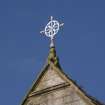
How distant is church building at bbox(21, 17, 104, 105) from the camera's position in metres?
36.8

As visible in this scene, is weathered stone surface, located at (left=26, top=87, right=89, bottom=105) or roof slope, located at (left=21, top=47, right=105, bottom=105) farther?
weathered stone surface, located at (left=26, top=87, right=89, bottom=105)

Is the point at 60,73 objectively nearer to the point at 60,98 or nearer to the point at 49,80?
the point at 49,80

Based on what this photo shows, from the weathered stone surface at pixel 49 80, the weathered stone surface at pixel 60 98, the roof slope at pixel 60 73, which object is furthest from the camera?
the weathered stone surface at pixel 49 80

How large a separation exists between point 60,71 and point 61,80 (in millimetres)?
466

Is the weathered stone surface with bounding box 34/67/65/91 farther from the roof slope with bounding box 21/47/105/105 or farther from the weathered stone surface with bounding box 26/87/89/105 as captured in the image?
the weathered stone surface with bounding box 26/87/89/105

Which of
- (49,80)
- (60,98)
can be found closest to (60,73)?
(49,80)

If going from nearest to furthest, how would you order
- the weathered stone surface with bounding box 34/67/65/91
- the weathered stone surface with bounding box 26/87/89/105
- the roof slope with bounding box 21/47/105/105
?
the roof slope with bounding box 21/47/105/105 < the weathered stone surface with bounding box 26/87/89/105 < the weathered stone surface with bounding box 34/67/65/91

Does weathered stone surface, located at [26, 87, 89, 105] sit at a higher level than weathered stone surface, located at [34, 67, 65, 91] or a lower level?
lower

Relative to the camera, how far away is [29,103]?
38000 millimetres

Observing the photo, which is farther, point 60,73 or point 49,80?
point 49,80

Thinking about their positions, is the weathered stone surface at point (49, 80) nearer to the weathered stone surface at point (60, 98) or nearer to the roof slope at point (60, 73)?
the roof slope at point (60, 73)

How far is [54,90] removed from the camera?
37688mm

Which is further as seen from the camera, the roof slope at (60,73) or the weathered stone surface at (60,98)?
the weathered stone surface at (60,98)

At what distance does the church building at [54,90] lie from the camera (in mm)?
36834
